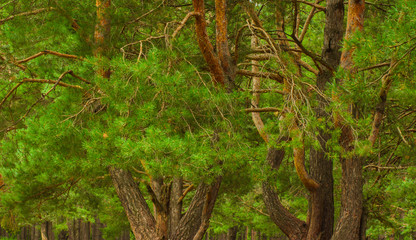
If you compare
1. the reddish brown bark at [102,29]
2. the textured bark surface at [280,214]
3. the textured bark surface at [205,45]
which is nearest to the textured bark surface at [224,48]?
the textured bark surface at [205,45]

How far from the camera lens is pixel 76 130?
21.2 feet

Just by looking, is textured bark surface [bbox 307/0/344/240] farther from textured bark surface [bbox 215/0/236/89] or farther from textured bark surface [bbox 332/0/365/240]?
textured bark surface [bbox 215/0/236/89]

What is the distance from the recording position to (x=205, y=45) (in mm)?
7188

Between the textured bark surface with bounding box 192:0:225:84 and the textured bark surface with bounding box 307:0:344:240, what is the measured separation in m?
2.59

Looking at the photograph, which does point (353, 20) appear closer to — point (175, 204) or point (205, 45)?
point (205, 45)

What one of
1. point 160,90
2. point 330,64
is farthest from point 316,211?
point 160,90

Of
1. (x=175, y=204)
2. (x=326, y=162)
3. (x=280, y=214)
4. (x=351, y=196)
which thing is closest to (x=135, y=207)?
(x=175, y=204)

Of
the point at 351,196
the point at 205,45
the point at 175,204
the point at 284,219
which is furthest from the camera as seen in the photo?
the point at 175,204

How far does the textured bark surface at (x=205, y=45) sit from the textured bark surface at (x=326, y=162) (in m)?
2.59

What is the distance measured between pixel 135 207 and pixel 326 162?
4.13 m

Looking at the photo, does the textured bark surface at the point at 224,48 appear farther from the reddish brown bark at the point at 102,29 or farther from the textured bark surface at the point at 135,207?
the textured bark surface at the point at 135,207

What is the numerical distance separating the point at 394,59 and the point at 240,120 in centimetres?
240

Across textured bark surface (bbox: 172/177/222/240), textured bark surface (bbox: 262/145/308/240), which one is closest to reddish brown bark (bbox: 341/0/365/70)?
textured bark surface (bbox: 262/145/308/240)

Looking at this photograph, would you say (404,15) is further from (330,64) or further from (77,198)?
(77,198)
